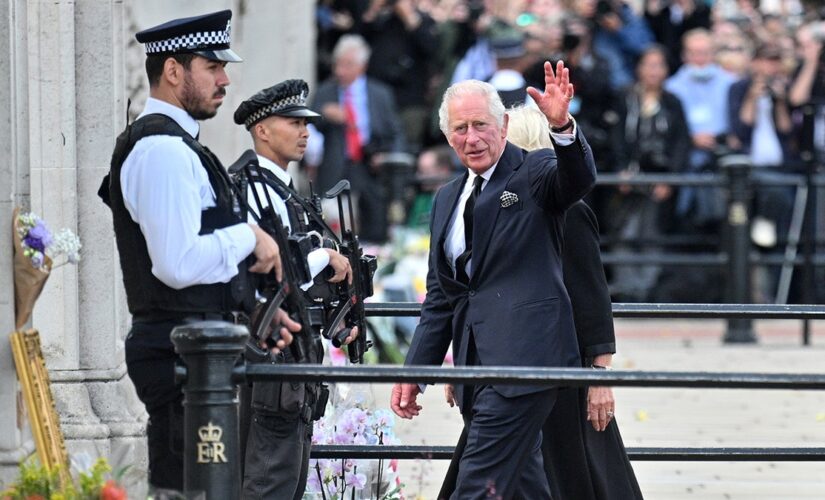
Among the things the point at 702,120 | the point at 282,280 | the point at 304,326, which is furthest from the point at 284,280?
the point at 702,120

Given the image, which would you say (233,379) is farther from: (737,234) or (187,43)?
(737,234)

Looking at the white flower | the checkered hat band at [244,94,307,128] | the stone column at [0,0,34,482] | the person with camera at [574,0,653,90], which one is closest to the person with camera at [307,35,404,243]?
the person with camera at [574,0,653,90]

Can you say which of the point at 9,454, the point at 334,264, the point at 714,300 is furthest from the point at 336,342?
the point at 714,300

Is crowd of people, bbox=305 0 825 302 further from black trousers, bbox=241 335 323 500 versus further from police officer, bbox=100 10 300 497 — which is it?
police officer, bbox=100 10 300 497

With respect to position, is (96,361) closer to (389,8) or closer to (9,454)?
(9,454)

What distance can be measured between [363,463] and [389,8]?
9833mm

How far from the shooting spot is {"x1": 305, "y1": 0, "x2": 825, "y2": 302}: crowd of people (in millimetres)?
14891

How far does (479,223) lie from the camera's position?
6.18 meters

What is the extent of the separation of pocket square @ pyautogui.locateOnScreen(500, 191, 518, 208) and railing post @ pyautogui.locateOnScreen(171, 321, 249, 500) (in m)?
1.61

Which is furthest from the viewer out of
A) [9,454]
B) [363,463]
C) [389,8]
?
[389,8]

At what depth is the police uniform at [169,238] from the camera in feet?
16.9

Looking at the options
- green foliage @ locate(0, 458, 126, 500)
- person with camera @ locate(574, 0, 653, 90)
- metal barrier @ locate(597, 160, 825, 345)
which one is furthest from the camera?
person with camera @ locate(574, 0, 653, 90)

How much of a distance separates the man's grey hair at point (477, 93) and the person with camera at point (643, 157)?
340 inches

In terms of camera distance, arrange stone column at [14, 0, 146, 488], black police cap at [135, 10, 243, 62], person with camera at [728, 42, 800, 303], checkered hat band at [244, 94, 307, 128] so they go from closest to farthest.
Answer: black police cap at [135, 10, 243, 62], checkered hat band at [244, 94, 307, 128], stone column at [14, 0, 146, 488], person with camera at [728, 42, 800, 303]
